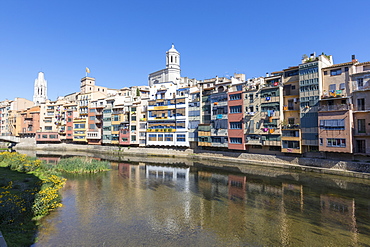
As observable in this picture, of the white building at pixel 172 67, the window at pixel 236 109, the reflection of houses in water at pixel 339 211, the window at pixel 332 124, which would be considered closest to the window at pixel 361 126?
the window at pixel 332 124

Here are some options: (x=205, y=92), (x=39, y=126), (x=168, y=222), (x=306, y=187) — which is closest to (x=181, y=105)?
(x=205, y=92)

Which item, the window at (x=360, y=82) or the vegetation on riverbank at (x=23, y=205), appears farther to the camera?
the window at (x=360, y=82)

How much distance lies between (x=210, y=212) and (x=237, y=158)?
32.7 meters

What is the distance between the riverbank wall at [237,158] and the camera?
37.0m

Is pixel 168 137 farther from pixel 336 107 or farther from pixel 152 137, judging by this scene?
pixel 336 107

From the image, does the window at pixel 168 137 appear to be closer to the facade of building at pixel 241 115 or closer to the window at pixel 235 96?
the facade of building at pixel 241 115

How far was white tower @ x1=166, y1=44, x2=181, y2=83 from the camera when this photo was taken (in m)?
102

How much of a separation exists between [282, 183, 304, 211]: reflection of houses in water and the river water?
0.30 ft

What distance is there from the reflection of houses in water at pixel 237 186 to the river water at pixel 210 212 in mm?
112

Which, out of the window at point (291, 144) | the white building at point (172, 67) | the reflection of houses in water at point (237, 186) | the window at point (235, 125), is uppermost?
the white building at point (172, 67)

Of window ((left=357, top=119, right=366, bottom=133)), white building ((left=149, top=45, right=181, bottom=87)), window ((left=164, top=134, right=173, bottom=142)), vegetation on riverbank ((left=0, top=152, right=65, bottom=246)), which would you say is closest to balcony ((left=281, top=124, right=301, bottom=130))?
window ((left=357, top=119, right=366, bottom=133))

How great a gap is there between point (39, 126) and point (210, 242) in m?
99.6

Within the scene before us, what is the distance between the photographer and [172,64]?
103312 millimetres

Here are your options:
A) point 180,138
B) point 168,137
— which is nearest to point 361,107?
point 180,138
